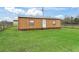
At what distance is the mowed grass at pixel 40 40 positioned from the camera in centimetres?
159

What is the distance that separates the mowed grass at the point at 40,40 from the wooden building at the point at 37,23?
44 millimetres

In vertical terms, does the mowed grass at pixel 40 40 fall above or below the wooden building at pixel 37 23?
below

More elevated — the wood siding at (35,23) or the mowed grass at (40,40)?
the wood siding at (35,23)

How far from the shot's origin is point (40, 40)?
63.4 inches

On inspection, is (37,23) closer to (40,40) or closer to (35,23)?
(35,23)

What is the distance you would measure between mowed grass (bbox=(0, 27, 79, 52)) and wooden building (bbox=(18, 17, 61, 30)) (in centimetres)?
4

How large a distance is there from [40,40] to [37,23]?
0.19m

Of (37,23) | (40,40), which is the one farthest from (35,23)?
(40,40)

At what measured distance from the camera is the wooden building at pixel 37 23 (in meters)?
1.62

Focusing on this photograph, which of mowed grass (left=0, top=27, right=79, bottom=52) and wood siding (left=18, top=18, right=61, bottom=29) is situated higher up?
wood siding (left=18, top=18, right=61, bottom=29)

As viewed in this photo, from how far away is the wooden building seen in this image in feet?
5.33
